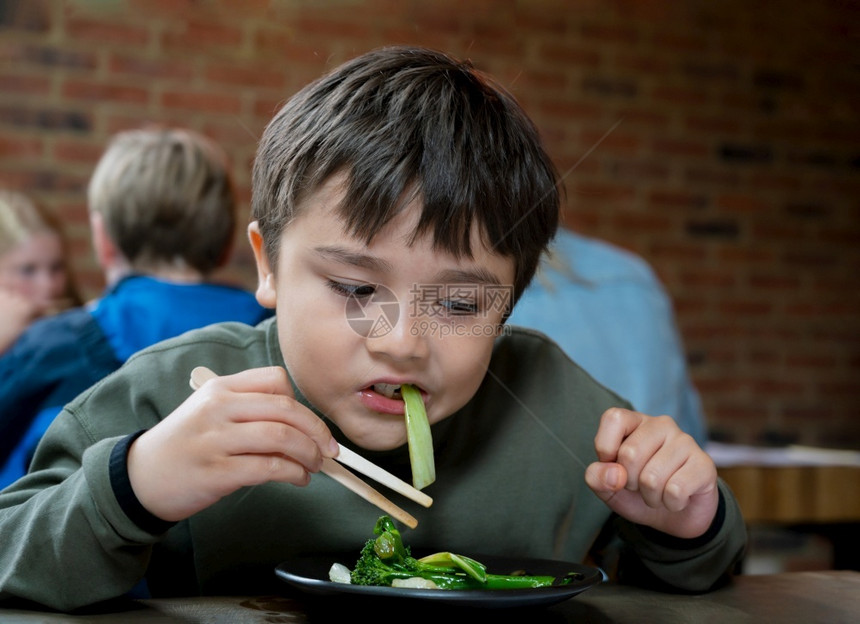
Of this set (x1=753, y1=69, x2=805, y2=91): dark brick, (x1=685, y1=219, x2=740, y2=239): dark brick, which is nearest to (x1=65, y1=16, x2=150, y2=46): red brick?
(x1=685, y1=219, x2=740, y2=239): dark brick

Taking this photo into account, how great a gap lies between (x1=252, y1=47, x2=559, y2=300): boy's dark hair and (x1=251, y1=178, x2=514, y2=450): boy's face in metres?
0.02

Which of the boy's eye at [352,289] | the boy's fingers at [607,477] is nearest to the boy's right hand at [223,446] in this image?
the boy's eye at [352,289]

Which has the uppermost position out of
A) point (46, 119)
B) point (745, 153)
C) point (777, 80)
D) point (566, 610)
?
point (777, 80)

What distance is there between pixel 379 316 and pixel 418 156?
0.56ft

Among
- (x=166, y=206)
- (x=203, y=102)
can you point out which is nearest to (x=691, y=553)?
(x=166, y=206)

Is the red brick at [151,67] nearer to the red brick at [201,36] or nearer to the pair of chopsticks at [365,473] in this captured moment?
the red brick at [201,36]

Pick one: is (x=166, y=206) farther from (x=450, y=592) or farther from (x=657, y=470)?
(x=450, y=592)

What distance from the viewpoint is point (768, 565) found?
378 centimetres

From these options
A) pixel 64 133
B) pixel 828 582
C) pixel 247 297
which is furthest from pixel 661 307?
pixel 64 133

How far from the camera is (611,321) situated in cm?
204

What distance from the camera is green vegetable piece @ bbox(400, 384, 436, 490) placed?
0.93 meters

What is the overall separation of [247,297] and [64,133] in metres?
1.56

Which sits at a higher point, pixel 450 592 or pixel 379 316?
pixel 379 316

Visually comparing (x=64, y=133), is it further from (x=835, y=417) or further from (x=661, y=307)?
(x=835, y=417)
